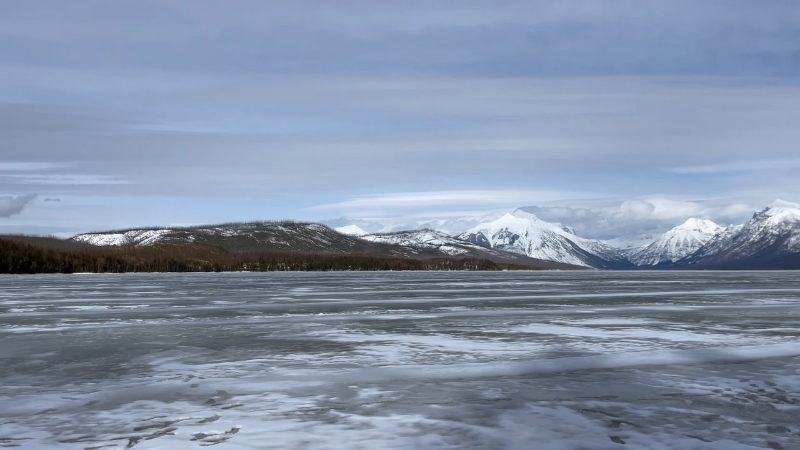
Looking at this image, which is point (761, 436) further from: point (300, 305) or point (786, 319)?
point (300, 305)

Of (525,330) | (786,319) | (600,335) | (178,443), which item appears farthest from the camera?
(786,319)

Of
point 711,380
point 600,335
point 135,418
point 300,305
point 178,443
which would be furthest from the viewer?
point 300,305

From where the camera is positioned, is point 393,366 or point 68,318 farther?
point 68,318

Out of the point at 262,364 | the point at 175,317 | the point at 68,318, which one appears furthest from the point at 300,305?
the point at 262,364

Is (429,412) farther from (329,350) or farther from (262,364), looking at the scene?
(329,350)

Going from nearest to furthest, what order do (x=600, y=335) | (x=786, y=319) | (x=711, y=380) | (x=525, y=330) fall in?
(x=711, y=380) < (x=600, y=335) < (x=525, y=330) < (x=786, y=319)

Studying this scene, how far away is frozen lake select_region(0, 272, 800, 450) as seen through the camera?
32.2 feet

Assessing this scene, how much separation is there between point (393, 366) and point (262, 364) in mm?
2927

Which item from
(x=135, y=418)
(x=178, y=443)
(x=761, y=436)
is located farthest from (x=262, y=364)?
(x=761, y=436)

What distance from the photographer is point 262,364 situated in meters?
16.3

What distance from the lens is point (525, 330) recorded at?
23.8m

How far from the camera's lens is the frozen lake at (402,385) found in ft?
32.2

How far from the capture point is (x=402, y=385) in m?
13.7

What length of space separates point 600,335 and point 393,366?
8.77m
